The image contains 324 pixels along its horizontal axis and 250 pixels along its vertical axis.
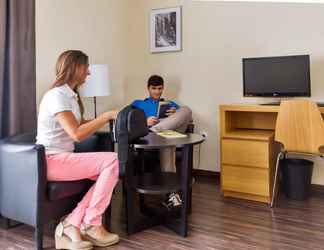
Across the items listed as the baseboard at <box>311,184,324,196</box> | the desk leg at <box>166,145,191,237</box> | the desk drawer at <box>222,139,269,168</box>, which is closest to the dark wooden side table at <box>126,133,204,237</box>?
the desk leg at <box>166,145,191,237</box>

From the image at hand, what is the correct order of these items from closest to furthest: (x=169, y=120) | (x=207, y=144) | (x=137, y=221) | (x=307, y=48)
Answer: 1. (x=137, y=221)
2. (x=169, y=120)
3. (x=307, y=48)
4. (x=207, y=144)

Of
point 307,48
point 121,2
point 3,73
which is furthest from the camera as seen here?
point 121,2

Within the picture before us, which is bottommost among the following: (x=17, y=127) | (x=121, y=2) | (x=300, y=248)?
(x=300, y=248)

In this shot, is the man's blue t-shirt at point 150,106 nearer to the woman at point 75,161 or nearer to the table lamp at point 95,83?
the table lamp at point 95,83

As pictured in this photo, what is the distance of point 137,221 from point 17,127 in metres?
1.16

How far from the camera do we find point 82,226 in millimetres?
2225

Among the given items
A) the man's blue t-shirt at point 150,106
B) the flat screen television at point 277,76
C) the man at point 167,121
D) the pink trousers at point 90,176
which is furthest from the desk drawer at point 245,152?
Result: the pink trousers at point 90,176

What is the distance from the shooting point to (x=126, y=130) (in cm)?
217

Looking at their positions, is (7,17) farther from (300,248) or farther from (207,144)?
(300,248)

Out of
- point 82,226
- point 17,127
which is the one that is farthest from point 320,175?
point 17,127

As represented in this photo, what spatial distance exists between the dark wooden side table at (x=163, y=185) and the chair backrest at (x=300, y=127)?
0.81 meters

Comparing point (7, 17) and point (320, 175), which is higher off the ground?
point (7, 17)

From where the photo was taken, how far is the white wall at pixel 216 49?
10.8 feet

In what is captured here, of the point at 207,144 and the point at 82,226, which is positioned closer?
the point at 82,226
